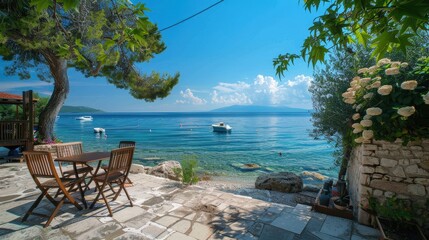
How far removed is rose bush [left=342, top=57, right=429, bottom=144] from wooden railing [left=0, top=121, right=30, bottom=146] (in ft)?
34.2

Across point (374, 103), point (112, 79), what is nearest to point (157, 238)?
point (374, 103)

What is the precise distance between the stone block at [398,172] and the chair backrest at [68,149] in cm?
570

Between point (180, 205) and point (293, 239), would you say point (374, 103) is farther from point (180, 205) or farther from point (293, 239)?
point (180, 205)

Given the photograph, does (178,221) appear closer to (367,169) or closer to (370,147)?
(367,169)

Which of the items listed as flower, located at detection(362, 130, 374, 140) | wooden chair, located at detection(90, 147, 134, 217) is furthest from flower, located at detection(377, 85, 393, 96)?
wooden chair, located at detection(90, 147, 134, 217)

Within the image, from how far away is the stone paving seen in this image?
277cm

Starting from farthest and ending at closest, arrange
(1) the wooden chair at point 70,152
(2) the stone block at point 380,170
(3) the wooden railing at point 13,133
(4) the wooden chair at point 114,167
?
1. (3) the wooden railing at point 13,133
2. (1) the wooden chair at point 70,152
3. (4) the wooden chair at point 114,167
4. (2) the stone block at point 380,170

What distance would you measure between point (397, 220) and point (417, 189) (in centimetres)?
51

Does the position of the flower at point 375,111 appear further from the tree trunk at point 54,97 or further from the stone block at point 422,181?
the tree trunk at point 54,97

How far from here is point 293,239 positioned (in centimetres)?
270

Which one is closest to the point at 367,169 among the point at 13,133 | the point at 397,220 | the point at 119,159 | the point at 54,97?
the point at 397,220

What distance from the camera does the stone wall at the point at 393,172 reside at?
2898 mm

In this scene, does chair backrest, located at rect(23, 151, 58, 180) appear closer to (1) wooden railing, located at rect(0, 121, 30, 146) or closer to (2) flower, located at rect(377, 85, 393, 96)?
(2) flower, located at rect(377, 85, 393, 96)

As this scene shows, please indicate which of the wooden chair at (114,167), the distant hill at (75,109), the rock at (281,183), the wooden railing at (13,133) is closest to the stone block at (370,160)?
the wooden chair at (114,167)
